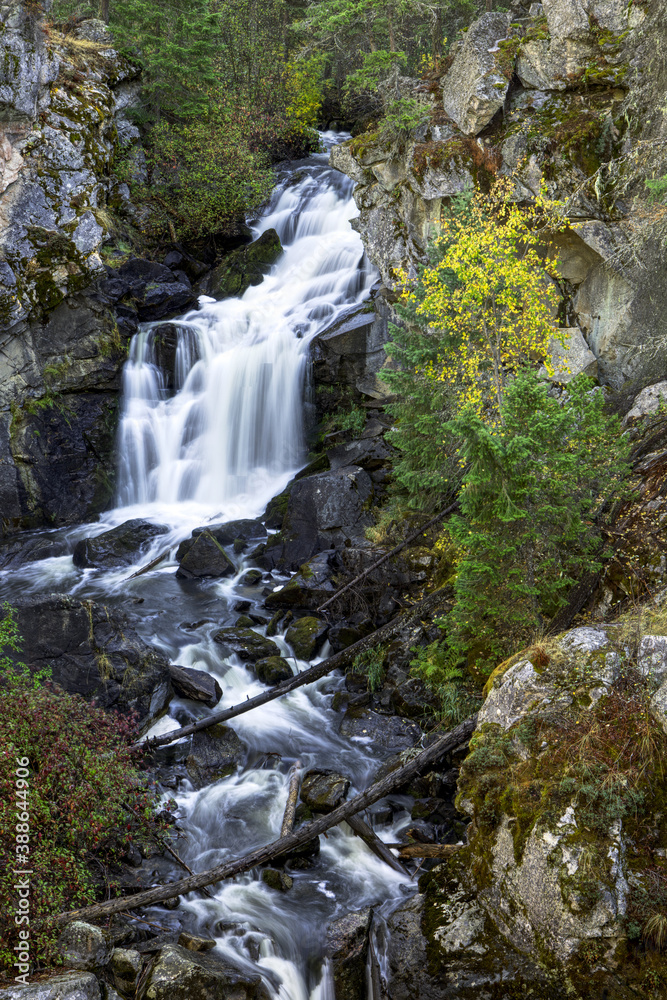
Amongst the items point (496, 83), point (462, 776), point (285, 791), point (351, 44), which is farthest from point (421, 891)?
point (351, 44)

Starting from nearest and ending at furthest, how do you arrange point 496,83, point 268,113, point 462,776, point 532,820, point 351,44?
point 532,820, point 462,776, point 496,83, point 268,113, point 351,44

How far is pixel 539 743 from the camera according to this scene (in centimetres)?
563

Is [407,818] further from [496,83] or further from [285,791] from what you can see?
[496,83]

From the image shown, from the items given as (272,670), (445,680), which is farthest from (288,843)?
(272,670)

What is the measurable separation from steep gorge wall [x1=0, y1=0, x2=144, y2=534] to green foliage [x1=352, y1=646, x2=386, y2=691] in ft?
33.1

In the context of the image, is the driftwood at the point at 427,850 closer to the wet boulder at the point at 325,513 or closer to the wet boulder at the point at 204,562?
the wet boulder at the point at 325,513

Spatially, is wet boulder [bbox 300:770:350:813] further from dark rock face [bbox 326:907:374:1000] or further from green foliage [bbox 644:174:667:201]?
green foliage [bbox 644:174:667:201]

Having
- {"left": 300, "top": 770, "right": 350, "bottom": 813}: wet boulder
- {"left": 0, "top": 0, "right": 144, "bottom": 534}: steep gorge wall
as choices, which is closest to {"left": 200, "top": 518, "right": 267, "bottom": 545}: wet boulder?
{"left": 0, "top": 0, "right": 144, "bottom": 534}: steep gorge wall

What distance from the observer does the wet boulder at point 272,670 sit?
10.7m

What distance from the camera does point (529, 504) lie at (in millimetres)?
7219

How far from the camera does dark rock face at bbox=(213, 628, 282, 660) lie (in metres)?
11.2

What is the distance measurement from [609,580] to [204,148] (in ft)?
69.2

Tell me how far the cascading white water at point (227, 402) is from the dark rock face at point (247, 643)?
5.73 m

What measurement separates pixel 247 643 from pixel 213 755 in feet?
8.34
